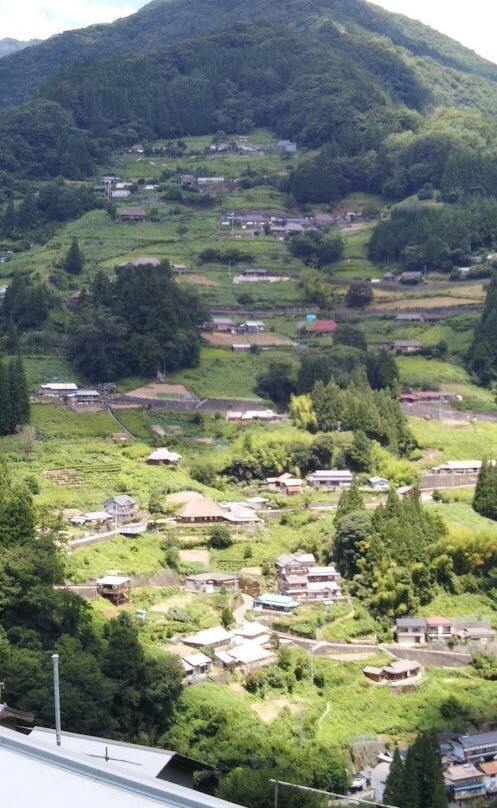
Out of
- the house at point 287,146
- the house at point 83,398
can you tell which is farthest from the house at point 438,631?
the house at point 287,146

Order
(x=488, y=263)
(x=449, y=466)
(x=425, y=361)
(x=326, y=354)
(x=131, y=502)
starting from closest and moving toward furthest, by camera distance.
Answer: (x=131, y=502), (x=449, y=466), (x=326, y=354), (x=425, y=361), (x=488, y=263)

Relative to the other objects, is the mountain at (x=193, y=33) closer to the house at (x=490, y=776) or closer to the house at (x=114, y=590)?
the house at (x=114, y=590)

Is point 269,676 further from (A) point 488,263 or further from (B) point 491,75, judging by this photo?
(B) point 491,75

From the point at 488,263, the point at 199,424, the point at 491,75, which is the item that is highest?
the point at 491,75

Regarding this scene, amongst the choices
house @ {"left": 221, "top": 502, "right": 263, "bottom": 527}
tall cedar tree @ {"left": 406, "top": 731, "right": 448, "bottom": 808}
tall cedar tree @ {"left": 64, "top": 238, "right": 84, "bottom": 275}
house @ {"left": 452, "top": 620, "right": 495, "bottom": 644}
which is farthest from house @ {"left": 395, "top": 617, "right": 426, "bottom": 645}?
tall cedar tree @ {"left": 64, "top": 238, "right": 84, "bottom": 275}

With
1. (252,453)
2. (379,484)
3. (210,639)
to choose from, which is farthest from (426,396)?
(210,639)

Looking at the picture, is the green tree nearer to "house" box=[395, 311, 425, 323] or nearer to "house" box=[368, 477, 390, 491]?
→ "house" box=[395, 311, 425, 323]

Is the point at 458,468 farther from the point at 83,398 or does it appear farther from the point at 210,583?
the point at 83,398

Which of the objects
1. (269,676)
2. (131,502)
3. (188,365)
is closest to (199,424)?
(188,365)
